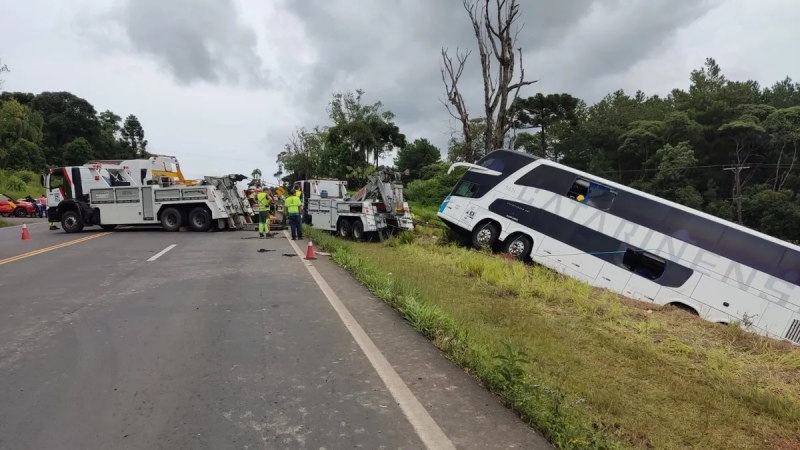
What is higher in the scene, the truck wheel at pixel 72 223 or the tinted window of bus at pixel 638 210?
the tinted window of bus at pixel 638 210

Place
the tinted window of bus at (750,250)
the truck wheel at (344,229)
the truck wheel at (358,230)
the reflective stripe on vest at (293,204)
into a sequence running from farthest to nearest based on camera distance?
the truck wheel at (344,229), the truck wheel at (358,230), the reflective stripe on vest at (293,204), the tinted window of bus at (750,250)

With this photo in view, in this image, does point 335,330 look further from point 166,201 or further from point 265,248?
point 166,201

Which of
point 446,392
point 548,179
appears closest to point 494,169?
point 548,179

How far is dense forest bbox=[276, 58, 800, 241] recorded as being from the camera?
43.2 m

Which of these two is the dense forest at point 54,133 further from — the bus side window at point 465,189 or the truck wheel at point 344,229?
the bus side window at point 465,189

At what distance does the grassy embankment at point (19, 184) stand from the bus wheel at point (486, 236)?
42354mm

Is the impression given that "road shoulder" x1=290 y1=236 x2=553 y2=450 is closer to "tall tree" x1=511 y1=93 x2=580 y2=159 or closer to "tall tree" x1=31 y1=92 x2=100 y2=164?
"tall tree" x1=511 y1=93 x2=580 y2=159

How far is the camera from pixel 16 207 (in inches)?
1409

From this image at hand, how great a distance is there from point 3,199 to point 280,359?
135 feet

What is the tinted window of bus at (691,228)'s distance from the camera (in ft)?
42.8

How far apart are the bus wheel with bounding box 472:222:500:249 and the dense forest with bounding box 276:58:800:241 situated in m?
21.0

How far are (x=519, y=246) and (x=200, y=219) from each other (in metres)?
12.8

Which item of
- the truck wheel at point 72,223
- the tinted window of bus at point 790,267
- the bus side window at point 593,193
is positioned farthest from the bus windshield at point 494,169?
the truck wheel at point 72,223

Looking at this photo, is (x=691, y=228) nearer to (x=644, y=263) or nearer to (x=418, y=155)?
(x=644, y=263)
